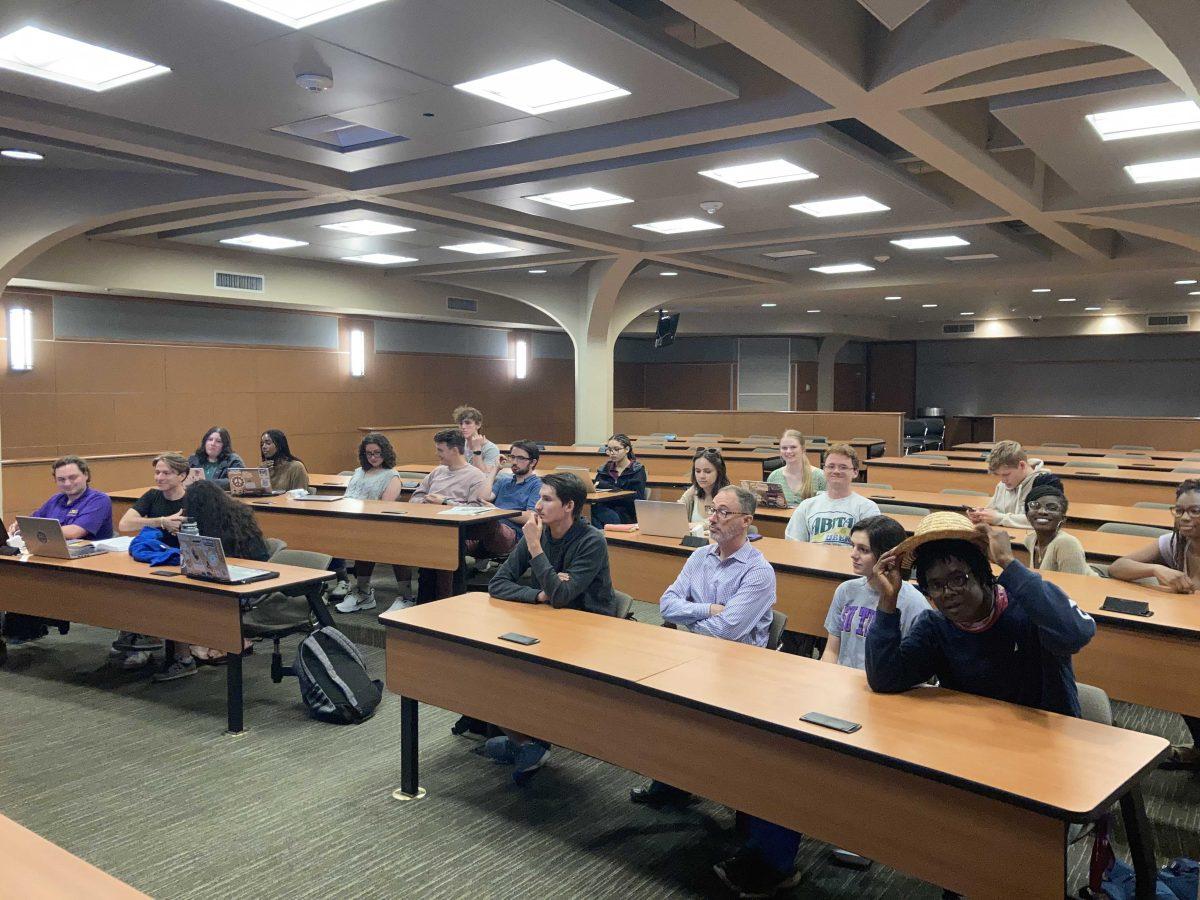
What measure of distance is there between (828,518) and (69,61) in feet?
15.4

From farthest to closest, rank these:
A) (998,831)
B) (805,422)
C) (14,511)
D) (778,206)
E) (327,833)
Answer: (805,422), (14,511), (778,206), (327,833), (998,831)

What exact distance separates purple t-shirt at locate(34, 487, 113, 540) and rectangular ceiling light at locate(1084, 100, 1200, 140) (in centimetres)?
650

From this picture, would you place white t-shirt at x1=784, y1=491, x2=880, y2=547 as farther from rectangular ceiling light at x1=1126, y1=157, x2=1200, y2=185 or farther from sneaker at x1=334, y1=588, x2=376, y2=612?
rectangular ceiling light at x1=1126, y1=157, x2=1200, y2=185

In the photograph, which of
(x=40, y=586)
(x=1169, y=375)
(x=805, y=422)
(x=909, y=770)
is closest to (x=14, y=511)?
(x=40, y=586)

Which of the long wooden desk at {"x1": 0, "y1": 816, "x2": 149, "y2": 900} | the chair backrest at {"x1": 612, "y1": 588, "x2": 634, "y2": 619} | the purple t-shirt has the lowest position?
the long wooden desk at {"x1": 0, "y1": 816, "x2": 149, "y2": 900}

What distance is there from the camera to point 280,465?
7.61 metres

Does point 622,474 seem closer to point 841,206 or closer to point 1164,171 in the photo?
point 841,206

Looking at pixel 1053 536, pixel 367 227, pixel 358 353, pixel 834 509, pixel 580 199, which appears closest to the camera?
pixel 1053 536

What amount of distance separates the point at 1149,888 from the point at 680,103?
4.23 metres

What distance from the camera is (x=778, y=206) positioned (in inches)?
303

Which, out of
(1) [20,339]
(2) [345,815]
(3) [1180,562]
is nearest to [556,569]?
(2) [345,815]

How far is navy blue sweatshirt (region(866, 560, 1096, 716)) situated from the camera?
2.29 metres

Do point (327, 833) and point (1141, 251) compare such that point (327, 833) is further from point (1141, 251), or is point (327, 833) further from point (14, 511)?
point (1141, 251)

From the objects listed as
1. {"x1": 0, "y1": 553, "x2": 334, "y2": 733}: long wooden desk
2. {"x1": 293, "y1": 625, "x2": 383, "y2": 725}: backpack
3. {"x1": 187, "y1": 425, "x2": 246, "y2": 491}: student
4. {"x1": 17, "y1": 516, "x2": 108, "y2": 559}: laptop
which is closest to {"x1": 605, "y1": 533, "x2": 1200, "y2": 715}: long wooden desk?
{"x1": 293, "y1": 625, "x2": 383, "y2": 725}: backpack
